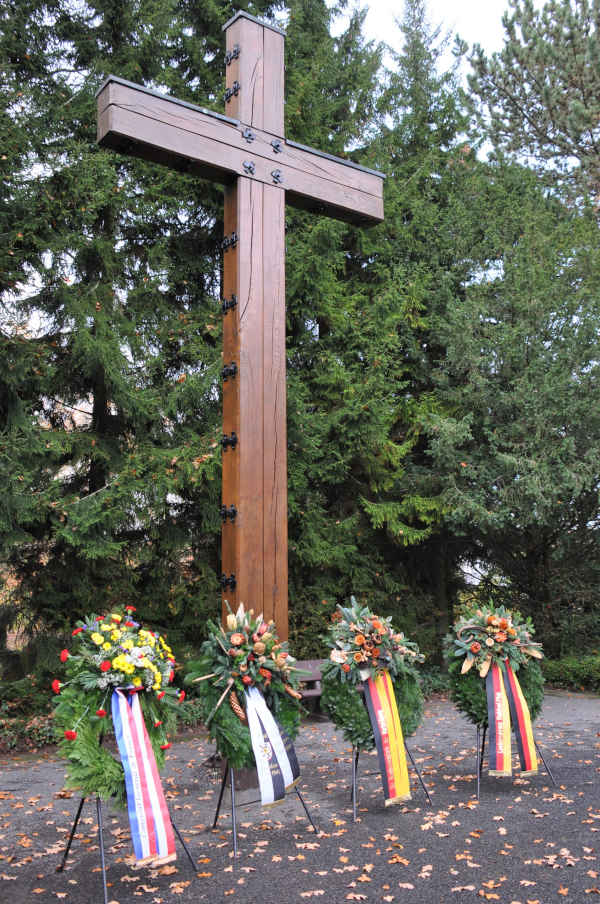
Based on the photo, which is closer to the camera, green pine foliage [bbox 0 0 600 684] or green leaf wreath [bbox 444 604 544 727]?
green leaf wreath [bbox 444 604 544 727]

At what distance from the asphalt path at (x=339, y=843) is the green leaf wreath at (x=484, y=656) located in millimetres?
580

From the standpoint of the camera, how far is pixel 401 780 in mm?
4789

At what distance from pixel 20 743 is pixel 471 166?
32.3 feet

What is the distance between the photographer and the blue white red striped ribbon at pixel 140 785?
11.9 feet

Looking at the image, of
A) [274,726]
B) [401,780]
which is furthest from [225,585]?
[401,780]

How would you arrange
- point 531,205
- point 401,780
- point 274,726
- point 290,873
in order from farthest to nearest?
point 531,205
point 401,780
point 274,726
point 290,873

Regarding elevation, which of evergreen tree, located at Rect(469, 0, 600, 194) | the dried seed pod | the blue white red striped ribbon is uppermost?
evergreen tree, located at Rect(469, 0, 600, 194)

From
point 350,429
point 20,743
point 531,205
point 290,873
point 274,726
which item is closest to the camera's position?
point 290,873

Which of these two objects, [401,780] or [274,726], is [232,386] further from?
[401,780]

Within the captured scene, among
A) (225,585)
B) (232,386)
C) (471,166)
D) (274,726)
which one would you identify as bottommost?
(274,726)

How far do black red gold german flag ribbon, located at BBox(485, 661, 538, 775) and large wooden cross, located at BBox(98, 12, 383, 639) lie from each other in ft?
5.27

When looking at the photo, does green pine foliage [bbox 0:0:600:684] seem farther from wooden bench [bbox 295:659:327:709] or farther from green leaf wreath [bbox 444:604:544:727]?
green leaf wreath [bbox 444:604:544:727]

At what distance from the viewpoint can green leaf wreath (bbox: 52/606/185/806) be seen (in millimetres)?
3658

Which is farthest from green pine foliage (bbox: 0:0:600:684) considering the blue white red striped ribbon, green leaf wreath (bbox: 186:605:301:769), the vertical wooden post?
the blue white red striped ribbon
